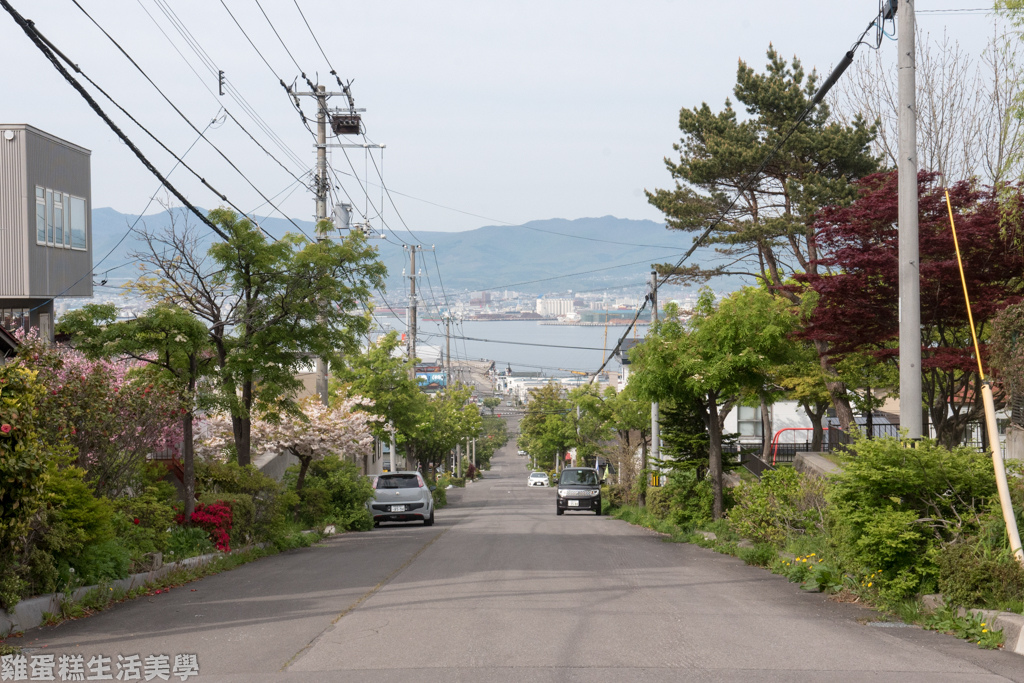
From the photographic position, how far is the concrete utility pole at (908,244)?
11.1m

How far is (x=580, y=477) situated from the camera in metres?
38.2

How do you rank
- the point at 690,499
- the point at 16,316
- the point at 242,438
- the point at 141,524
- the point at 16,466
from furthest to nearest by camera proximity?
the point at 16,316 < the point at 690,499 < the point at 242,438 < the point at 141,524 < the point at 16,466

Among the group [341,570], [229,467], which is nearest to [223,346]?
[229,467]

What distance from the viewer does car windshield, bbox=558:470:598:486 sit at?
37.9 m

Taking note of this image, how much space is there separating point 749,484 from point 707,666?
423 inches

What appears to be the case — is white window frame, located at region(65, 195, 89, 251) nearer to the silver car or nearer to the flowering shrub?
the silver car

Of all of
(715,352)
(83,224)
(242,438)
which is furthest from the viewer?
(83,224)

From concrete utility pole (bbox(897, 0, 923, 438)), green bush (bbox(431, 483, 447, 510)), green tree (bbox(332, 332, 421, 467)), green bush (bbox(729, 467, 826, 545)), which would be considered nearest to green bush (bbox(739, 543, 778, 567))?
green bush (bbox(729, 467, 826, 545))

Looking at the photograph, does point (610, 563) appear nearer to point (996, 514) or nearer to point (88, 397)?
point (996, 514)

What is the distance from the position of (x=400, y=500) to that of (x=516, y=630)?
1909cm

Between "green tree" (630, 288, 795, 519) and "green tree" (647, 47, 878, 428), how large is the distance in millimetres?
4344

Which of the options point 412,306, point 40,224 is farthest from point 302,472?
point 412,306

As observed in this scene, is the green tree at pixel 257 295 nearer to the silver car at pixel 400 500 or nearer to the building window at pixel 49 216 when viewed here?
the silver car at pixel 400 500

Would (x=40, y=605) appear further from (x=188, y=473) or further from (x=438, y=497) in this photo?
(x=438, y=497)
